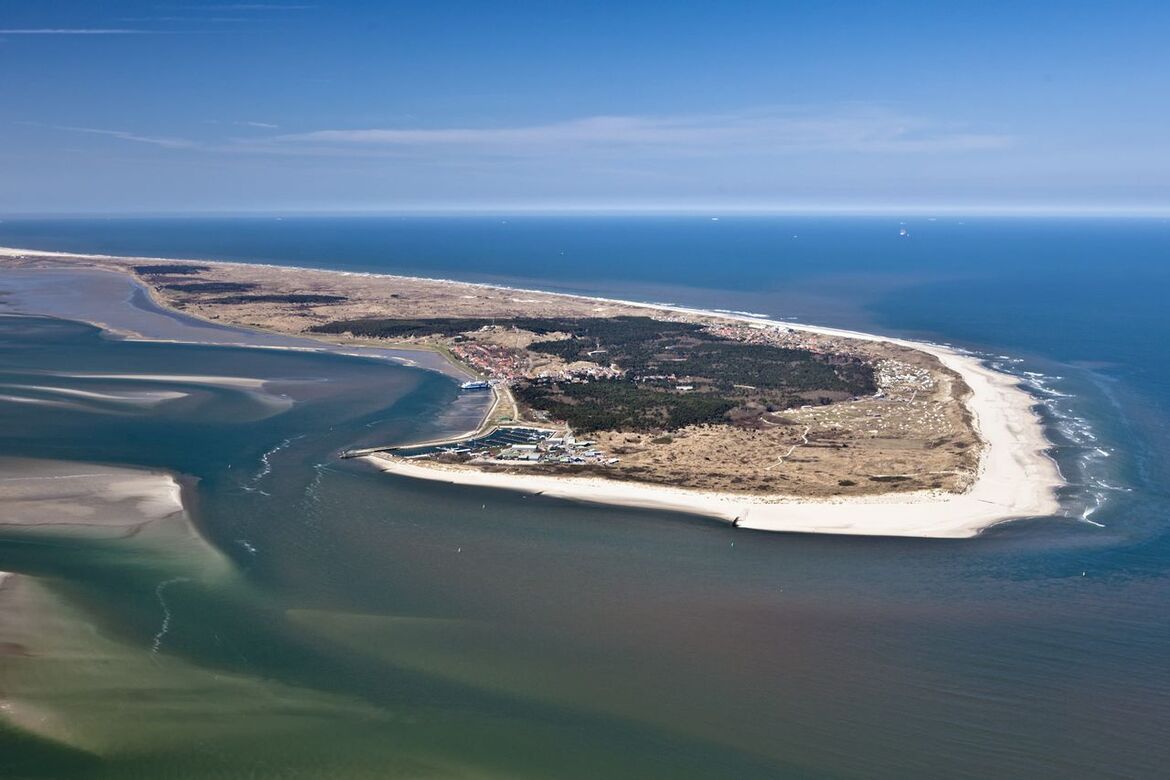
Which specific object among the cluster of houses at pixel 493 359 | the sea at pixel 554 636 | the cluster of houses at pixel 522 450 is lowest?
the sea at pixel 554 636

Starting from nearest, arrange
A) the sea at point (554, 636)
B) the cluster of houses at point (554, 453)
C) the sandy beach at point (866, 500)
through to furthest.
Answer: the sea at point (554, 636) → the sandy beach at point (866, 500) → the cluster of houses at point (554, 453)

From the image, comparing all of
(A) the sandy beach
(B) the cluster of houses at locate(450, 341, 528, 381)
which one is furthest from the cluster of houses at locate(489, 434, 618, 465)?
(B) the cluster of houses at locate(450, 341, 528, 381)

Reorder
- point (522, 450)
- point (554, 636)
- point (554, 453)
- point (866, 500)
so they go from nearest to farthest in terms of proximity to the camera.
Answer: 1. point (554, 636)
2. point (866, 500)
3. point (554, 453)
4. point (522, 450)

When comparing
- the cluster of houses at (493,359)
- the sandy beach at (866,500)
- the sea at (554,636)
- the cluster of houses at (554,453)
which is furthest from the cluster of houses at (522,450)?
the cluster of houses at (493,359)

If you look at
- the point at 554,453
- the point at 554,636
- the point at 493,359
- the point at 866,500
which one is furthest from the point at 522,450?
the point at 493,359

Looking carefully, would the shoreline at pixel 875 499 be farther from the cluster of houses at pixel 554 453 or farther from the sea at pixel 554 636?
the cluster of houses at pixel 554 453

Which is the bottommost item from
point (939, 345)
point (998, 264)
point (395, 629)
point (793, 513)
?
point (395, 629)

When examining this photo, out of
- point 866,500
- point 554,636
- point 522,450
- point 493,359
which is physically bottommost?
point 554,636

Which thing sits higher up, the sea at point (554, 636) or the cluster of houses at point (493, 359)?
the cluster of houses at point (493, 359)

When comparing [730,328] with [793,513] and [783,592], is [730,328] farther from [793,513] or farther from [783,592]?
[783,592]

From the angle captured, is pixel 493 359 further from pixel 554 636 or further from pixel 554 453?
pixel 554 636

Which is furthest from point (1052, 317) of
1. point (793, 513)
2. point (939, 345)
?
point (793, 513)
